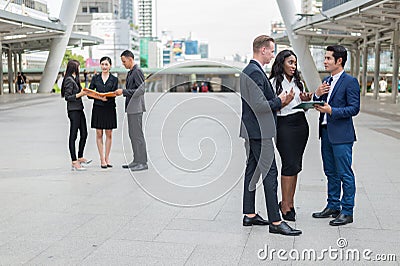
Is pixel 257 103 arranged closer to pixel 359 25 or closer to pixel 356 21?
pixel 356 21

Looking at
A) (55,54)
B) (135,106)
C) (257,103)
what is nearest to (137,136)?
(135,106)

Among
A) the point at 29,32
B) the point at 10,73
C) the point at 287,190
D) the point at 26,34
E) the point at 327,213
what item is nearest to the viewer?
the point at 287,190

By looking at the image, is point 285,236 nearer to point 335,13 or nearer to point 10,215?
point 10,215

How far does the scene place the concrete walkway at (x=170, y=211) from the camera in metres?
4.75

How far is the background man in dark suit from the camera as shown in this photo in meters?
5.13

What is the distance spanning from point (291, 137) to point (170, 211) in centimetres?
171

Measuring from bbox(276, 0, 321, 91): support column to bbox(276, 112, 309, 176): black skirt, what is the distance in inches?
1239

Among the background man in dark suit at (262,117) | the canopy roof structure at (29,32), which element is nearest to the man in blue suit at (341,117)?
the background man in dark suit at (262,117)

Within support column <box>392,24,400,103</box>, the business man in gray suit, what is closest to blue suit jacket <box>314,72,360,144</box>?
the business man in gray suit

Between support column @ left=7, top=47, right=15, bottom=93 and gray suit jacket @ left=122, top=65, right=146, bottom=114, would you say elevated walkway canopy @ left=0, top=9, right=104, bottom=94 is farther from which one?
gray suit jacket @ left=122, top=65, right=146, bottom=114

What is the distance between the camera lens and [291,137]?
215 inches

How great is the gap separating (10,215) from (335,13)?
2458 cm

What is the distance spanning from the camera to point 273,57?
17.5ft

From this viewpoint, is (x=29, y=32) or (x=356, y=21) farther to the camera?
(x=29, y=32)
